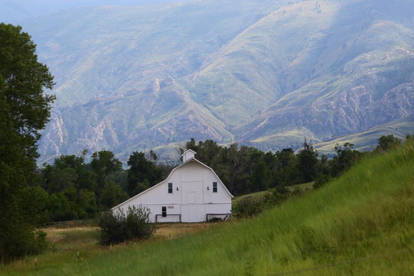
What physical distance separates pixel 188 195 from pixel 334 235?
72112 millimetres

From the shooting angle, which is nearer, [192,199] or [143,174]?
[192,199]

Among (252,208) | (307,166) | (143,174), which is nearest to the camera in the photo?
(252,208)

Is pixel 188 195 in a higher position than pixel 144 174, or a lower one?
lower

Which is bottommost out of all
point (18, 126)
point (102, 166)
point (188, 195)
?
point (188, 195)

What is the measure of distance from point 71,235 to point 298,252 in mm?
48028

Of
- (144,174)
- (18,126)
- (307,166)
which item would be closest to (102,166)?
(144,174)

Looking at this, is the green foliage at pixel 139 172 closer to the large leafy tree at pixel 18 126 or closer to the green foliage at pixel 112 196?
the green foliage at pixel 112 196

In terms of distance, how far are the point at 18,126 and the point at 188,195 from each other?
5046 cm

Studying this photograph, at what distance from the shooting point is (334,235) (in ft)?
32.3

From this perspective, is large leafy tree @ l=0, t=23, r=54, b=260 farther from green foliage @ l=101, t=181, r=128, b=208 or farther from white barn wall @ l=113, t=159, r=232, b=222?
green foliage @ l=101, t=181, r=128, b=208

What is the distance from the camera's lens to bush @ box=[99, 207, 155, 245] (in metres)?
36.6

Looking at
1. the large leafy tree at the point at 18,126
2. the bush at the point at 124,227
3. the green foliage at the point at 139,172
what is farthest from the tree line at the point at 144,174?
the large leafy tree at the point at 18,126

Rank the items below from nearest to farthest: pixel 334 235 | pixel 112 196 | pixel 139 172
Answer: pixel 334 235 < pixel 112 196 < pixel 139 172

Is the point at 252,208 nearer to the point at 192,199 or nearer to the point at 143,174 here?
the point at 192,199
